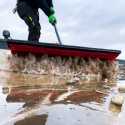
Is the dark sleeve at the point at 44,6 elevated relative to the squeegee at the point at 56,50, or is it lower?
elevated

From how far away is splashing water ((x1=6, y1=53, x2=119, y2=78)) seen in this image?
3625 millimetres

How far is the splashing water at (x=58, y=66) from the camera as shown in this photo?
3625mm

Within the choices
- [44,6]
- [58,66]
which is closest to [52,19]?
[44,6]

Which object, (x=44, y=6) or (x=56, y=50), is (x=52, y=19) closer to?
(x=44, y=6)

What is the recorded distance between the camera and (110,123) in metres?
0.68

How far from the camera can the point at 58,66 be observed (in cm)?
368

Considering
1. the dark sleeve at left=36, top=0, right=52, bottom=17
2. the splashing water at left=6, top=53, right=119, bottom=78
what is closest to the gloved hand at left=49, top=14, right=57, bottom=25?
the dark sleeve at left=36, top=0, right=52, bottom=17

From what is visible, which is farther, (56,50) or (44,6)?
(44,6)

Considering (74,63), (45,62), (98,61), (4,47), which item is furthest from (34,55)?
(4,47)

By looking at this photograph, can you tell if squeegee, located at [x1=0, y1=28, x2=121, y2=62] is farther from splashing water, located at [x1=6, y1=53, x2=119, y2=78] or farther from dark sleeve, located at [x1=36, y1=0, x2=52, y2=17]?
dark sleeve, located at [x1=36, y1=0, x2=52, y2=17]

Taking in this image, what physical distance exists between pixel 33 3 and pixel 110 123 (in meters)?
4.03

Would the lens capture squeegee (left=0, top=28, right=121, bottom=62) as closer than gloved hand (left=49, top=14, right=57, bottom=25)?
Yes

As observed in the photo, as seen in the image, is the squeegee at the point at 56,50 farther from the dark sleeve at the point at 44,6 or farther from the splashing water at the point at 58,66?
the dark sleeve at the point at 44,6

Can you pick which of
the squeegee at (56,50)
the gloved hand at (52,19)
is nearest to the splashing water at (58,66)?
the squeegee at (56,50)
